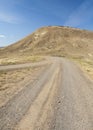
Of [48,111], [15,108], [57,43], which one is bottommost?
[57,43]

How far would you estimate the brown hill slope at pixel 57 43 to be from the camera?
342ft

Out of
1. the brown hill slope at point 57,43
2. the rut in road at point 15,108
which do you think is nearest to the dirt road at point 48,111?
the rut in road at point 15,108

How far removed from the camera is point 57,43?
115m

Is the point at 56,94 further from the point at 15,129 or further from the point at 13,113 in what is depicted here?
the point at 15,129

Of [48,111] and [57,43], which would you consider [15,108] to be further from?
[57,43]

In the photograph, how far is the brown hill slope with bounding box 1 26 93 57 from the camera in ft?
342

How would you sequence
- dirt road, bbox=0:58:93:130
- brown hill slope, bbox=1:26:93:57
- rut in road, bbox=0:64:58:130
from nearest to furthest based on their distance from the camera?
dirt road, bbox=0:58:93:130, rut in road, bbox=0:64:58:130, brown hill slope, bbox=1:26:93:57

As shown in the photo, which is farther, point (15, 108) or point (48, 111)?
point (15, 108)

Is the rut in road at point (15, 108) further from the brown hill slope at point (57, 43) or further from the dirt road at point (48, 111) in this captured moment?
the brown hill slope at point (57, 43)

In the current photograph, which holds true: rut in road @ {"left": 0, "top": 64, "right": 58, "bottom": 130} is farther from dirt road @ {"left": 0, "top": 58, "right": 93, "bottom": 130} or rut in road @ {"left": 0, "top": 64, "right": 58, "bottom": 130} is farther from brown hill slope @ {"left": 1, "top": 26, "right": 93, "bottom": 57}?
brown hill slope @ {"left": 1, "top": 26, "right": 93, "bottom": 57}

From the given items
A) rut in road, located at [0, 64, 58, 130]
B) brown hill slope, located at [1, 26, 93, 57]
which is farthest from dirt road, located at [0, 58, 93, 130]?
brown hill slope, located at [1, 26, 93, 57]

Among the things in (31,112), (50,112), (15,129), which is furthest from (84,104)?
(15,129)

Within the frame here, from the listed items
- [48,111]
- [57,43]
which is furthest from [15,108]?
[57,43]

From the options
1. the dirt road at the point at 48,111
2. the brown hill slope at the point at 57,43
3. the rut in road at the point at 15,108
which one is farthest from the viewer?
the brown hill slope at the point at 57,43
